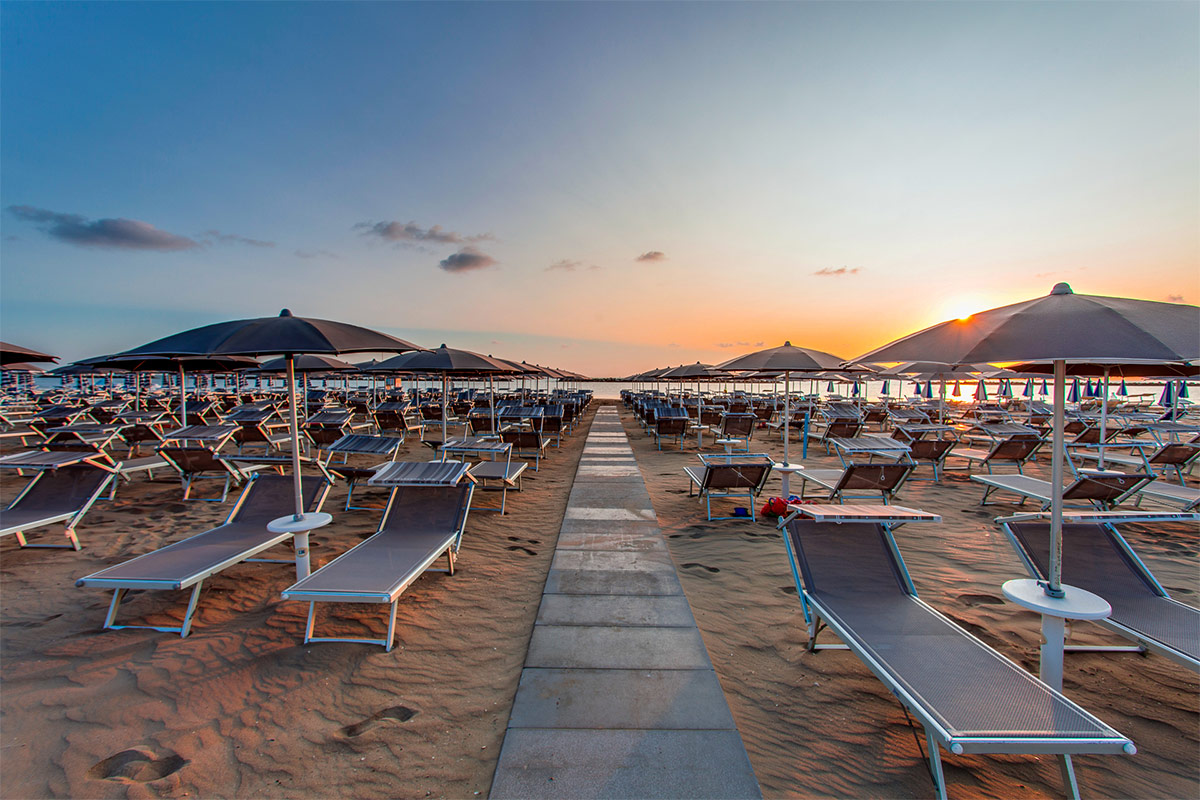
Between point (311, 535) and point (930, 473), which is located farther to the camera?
point (930, 473)

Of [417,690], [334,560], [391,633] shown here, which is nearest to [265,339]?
[334,560]

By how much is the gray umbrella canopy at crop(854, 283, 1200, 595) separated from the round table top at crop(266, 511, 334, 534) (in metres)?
4.19

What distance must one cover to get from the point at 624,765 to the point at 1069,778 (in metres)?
1.86

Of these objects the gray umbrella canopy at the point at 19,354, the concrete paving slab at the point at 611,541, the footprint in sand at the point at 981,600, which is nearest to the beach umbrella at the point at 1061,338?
the footprint in sand at the point at 981,600

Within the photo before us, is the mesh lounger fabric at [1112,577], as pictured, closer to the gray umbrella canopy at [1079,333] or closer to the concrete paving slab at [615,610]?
the gray umbrella canopy at [1079,333]

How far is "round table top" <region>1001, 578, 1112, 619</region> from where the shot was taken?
2357 millimetres

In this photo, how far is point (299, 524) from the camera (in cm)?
379

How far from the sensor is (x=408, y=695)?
271 cm

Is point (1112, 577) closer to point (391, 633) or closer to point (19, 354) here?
point (391, 633)

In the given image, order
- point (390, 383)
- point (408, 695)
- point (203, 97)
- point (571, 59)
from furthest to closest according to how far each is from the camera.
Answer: point (390, 383) → point (203, 97) → point (571, 59) → point (408, 695)

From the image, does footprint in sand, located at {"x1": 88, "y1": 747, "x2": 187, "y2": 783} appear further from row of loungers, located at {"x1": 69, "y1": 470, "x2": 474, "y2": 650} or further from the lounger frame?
the lounger frame

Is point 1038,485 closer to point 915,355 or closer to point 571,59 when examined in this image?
point 915,355

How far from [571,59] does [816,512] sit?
10593 mm

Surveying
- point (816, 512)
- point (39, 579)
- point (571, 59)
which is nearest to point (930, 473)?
point (816, 512)
